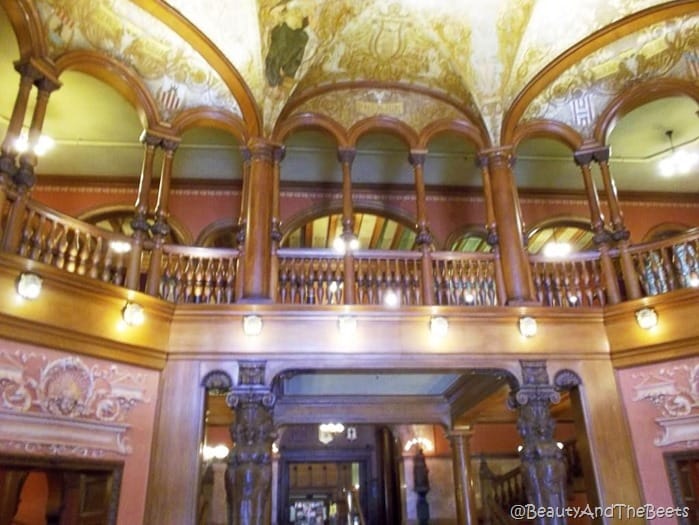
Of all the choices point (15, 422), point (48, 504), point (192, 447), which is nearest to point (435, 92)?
point (192, 447)

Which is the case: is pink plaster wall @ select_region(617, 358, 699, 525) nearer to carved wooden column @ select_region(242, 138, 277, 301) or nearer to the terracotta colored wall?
the terracotta colored wall

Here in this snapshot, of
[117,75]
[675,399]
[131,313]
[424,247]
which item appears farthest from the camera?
[424,247]

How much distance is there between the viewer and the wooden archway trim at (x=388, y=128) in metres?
7.53

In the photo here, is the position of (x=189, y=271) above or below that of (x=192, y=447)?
above

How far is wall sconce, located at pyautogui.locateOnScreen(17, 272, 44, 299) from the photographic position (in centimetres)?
470

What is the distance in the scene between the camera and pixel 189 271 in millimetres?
6344

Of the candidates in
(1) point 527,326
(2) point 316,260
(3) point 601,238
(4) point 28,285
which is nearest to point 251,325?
(2) point 316,260

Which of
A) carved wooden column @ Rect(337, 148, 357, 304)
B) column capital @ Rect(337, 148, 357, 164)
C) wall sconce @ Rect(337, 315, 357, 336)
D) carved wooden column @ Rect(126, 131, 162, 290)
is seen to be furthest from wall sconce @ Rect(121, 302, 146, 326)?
column capital @ Rect(337, 148, 357, 164)

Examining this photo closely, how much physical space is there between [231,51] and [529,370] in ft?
16.4

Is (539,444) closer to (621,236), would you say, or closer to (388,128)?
(621,236)

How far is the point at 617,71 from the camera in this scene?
23.3ft

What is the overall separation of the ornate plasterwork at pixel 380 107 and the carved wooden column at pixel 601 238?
166 centimetres

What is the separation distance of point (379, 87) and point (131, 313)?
4468 mm

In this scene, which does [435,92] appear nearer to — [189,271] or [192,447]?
[189,271]
